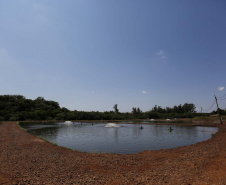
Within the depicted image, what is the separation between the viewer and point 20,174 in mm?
10102

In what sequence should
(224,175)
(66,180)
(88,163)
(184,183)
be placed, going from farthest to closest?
(88,163), (66,180), (224,175), (184,183)

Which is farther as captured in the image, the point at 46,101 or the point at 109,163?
the point at 46,101

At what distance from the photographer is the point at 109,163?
1302 cm

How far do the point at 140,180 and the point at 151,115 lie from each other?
412 ft

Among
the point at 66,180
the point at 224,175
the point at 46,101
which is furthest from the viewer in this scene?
the point at 46,101

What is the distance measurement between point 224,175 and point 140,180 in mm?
5006

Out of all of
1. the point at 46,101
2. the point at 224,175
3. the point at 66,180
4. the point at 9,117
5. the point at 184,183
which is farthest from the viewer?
the point at 46,101

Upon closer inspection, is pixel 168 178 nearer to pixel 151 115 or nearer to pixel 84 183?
pixel 84 183

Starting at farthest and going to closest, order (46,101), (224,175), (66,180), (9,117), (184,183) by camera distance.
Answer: (46,101)
(9,117)
(66,180)
(224,175)
(184,183)

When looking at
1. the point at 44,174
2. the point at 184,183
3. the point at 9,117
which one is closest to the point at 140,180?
the point at 184,183

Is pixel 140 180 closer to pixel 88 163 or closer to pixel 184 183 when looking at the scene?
pixel 184 183

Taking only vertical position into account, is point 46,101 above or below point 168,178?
above

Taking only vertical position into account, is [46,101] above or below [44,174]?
above

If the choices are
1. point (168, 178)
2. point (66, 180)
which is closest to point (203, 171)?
point (168, 178)
